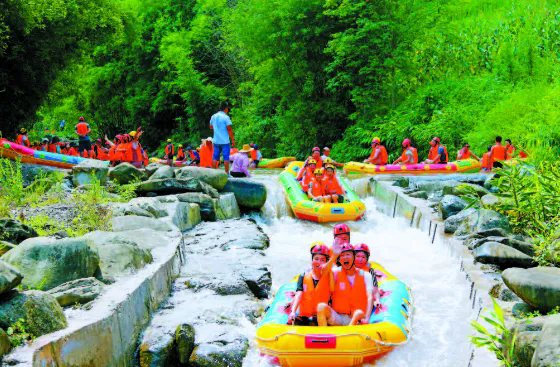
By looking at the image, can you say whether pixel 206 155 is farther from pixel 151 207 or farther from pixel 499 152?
pixel 499 152

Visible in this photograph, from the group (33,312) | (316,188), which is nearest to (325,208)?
(316,188)

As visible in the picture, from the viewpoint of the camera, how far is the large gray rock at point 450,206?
31.8ft

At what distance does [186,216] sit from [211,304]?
371 centimetres

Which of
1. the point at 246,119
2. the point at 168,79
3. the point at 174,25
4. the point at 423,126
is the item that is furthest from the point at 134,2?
the point at 423,126

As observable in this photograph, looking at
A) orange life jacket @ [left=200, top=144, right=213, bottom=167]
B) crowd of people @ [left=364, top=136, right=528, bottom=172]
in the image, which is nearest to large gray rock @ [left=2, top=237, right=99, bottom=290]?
orange life jacket @ [left=200, top=144, right=213, bottom=167]

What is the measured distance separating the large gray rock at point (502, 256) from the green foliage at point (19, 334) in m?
5.05

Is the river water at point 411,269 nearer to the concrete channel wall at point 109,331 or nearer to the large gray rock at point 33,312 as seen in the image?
the concrete channel wall at point 109,331

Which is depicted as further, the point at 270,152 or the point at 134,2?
the point at 134,2

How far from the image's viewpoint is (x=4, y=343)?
3555 millimetres

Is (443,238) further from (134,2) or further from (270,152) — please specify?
(134,2)

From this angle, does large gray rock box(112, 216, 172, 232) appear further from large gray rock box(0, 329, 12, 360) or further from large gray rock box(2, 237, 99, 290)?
large gray rock box(0, 329, 12, 360)

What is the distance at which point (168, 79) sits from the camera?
104 ft

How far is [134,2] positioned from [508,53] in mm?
21370

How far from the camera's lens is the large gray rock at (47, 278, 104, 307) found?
469cm
